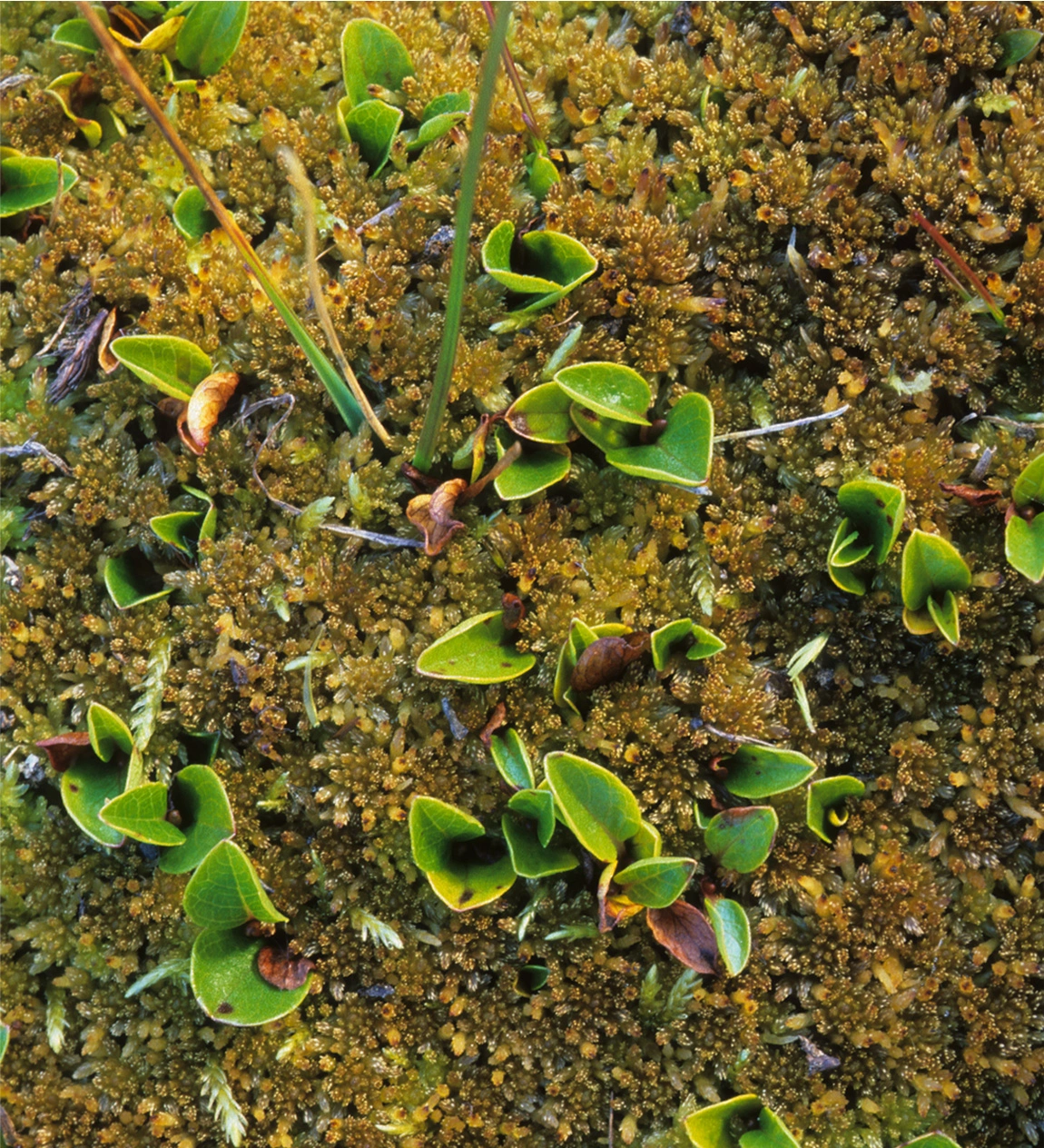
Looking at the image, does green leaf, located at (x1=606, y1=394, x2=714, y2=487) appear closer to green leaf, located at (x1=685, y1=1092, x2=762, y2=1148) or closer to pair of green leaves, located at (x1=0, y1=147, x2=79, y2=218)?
green leaf, located at (x1=685, y1=1092, x2=762, y2=1148)

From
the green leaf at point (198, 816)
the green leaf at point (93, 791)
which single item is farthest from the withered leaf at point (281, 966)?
the green leaf at point (93, 791)

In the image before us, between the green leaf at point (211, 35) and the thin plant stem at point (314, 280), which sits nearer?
the thin plant stem at point (314, 280)

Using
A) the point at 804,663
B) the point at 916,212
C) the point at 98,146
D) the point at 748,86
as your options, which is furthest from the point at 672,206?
the point at 98,146

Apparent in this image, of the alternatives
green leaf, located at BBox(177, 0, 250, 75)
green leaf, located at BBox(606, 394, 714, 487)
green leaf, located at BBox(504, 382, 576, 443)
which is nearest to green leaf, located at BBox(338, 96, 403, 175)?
green leaf, located at BBox(177, 0, 250, 75)

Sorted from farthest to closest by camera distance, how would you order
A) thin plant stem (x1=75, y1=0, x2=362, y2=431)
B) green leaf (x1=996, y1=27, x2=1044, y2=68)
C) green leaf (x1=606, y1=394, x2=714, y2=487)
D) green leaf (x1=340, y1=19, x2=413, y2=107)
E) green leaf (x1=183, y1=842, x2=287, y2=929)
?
green leaf (x1=340, y1=19, x2=413, y2=107) → green leaf (x1=996, y1=27, x2=1044, y2=68) → green leaf (x1=606, y1=394, x2=714, y2=487) → green leaf (x1=183, y1=842, x2=287, y2=929) → thin plant stem (x1=75, y1=0, x2=362, y2=431)

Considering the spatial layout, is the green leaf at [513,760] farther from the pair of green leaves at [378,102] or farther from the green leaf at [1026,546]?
the pair of green leaves at [378,102]

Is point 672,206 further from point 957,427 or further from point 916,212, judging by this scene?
point 957,427

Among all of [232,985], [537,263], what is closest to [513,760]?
[232,985]
